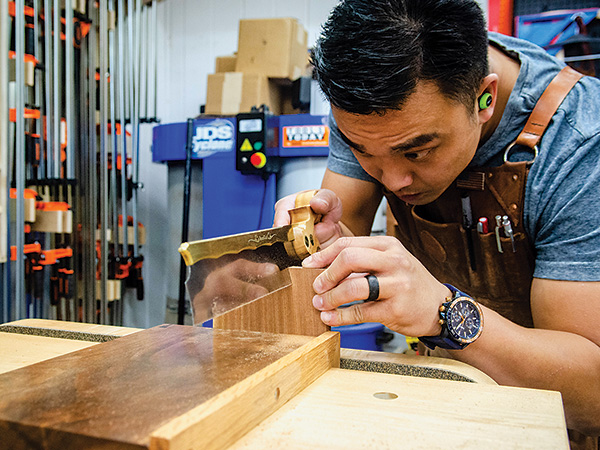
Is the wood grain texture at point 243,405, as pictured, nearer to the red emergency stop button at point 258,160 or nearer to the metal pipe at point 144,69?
the red emergency stop button at point 258,160

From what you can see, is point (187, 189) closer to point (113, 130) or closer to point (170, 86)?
point (113, 130)

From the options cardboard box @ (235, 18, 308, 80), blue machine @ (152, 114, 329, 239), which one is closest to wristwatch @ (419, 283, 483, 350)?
blue machine @ (152, 114, 329, 239)

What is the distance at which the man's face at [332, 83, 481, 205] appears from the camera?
37.1 inches

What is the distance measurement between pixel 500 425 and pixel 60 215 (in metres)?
2.47

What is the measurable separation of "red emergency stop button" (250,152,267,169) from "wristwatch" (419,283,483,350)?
1.56 metres

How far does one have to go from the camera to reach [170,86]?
373cm

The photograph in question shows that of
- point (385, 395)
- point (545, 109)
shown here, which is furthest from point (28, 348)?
point (545, 109)

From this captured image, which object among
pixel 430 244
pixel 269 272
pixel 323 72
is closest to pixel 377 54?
pixel 323 72

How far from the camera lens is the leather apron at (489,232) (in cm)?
115

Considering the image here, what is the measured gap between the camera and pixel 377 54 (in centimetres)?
90

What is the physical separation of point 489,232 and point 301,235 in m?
0.60

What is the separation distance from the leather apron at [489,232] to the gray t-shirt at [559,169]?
3 centimetres

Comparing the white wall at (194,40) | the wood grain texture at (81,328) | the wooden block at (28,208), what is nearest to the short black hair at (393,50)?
the wood grain texture at (81,328)

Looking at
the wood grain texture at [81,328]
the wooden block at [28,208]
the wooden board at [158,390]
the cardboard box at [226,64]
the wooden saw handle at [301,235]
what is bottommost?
the wood grain texture at [81,328]
